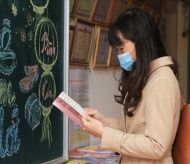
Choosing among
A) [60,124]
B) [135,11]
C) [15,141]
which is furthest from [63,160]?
[135,11]

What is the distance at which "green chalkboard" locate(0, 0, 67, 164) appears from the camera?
1.49m

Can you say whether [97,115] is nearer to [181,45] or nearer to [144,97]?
[144,97]

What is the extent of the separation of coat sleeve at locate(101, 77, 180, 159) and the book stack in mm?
782

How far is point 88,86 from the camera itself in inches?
102

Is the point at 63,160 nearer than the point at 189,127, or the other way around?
the point at 189,127

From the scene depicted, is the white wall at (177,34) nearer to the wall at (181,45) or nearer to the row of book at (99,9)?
the wall at (181,45)

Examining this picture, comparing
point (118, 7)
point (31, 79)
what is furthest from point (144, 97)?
point (118, 7)

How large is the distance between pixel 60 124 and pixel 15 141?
41 cm

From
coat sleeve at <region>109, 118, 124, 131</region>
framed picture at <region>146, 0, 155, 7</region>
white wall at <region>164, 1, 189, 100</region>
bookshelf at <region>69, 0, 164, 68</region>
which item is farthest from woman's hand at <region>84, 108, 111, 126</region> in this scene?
white wall at <region>164, 1, 189, 100</region>

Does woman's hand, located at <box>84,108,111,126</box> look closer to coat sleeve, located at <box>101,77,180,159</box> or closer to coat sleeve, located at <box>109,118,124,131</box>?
coat sleeve, located at <box>109,118,124,131</box>

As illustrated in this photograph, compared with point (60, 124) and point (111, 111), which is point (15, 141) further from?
point (111, 111)

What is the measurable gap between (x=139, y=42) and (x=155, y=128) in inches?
13.4

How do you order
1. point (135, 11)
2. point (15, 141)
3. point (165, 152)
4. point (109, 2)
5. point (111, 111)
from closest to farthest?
point (165, 152)
point (135, 11)
point (15, 141)
point (109, 2)
point (111, 111)

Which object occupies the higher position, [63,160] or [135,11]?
[135,11]
